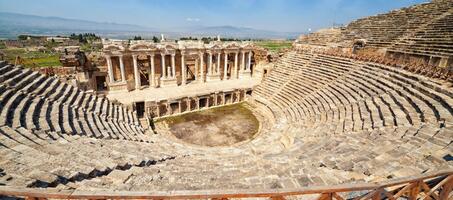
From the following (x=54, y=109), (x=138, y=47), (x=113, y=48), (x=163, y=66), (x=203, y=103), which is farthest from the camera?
(x=163, y=66)

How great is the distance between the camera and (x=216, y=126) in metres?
17.7

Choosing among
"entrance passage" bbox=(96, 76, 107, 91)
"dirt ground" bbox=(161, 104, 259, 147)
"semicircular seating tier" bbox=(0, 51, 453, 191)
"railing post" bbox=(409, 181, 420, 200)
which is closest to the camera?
"railing post" bbox=(409, 181, 420, 200)

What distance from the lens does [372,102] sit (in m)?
12.1

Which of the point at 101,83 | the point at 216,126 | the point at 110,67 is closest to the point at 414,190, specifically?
the point at 216,126

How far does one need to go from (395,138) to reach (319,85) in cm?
1052

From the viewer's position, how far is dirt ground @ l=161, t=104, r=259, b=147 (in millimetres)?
15594

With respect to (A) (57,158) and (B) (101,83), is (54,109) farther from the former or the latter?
(B) (101,83)

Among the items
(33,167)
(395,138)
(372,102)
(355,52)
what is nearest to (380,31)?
(355,52)

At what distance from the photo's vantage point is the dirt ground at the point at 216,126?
1559 cm

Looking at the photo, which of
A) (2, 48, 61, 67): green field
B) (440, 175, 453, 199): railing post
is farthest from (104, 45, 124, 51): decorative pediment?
(440, 175, 453, 199): railing post

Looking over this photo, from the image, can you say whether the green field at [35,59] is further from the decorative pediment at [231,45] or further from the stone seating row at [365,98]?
the stone seating row at [365,98]

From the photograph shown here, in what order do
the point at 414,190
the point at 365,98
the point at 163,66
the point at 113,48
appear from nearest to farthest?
the point at 414,190 < the point at 365,98 < the point at 113,48 < the point at 163,66

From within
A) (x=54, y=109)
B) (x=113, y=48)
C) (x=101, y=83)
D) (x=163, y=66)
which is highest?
(x=113, y=48)

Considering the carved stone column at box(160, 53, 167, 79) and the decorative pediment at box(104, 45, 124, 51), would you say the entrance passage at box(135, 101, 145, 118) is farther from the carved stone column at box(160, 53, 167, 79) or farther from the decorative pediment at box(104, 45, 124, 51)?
the decorative pediment at box(104, 45, 124, 51)
